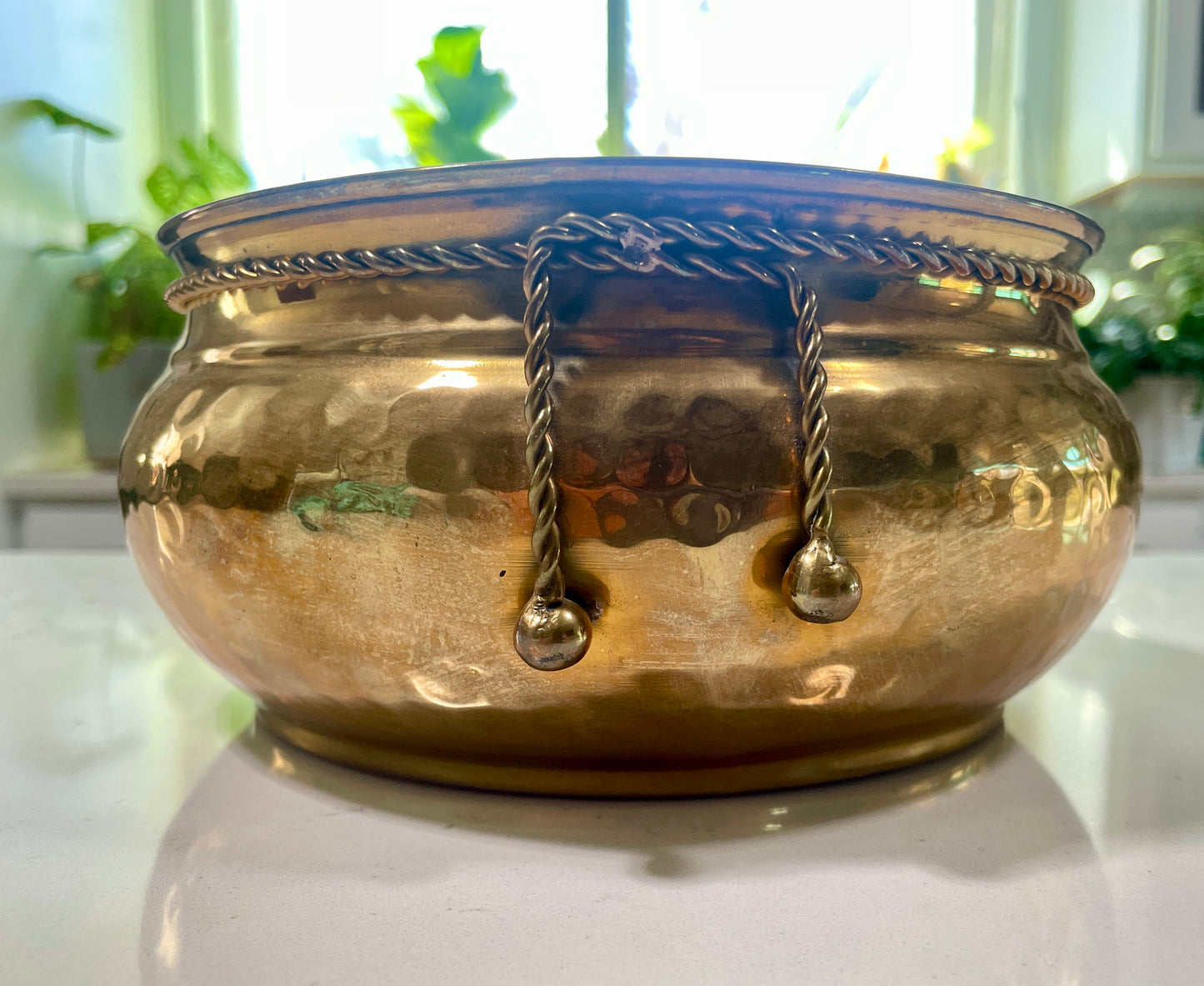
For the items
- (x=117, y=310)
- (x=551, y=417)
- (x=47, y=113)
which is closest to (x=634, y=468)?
(x=551, y=417)

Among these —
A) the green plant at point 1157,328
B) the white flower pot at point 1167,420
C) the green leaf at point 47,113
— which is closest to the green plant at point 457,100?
the green leaf at point 47,113

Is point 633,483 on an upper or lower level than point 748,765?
upper

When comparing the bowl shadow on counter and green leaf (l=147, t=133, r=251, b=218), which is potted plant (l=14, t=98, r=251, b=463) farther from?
the bowl shadow on counter

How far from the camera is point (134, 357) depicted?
1.54 metres

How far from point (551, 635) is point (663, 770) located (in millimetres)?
87

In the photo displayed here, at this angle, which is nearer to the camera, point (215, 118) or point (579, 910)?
point (579, 910)

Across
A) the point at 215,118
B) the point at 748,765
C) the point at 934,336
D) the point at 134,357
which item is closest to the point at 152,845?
the point at 748,765

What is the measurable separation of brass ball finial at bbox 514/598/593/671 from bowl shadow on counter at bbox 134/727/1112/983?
7 centimetres

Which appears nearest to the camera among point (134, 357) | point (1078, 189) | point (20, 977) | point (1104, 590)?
point (20, 977)

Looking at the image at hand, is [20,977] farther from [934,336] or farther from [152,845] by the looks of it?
[934,336]

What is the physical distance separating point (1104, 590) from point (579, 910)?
0.23m

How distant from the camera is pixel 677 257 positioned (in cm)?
28

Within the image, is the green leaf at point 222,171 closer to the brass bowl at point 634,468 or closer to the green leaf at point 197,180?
the green leaf at point 197,180

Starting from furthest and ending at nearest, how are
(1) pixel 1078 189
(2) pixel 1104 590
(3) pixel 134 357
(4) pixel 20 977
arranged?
(1) pixel 1078 189 → (3) pixel 134 357 → (2) pixel 1104 590 → (4) pixel 20 977
